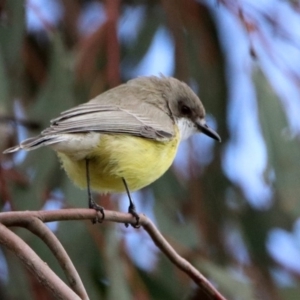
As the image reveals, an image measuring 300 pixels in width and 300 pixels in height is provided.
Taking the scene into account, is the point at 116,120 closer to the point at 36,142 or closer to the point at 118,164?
the point at 118,164

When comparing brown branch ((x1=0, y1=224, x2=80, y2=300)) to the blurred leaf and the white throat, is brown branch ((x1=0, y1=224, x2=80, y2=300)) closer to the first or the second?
the white throat

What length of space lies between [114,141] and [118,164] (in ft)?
0.20

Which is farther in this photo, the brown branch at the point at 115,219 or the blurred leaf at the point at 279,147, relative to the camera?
the blurred leaf at the point at 279,147

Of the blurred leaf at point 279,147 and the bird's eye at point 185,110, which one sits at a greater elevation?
the bird's eye at point 185,110

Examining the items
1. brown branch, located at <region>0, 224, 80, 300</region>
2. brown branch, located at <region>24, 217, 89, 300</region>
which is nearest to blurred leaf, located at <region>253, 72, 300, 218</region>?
brown branch, located at <region>24, 217, 89, 300</region>

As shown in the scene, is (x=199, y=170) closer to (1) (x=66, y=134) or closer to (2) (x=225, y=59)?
(2) (x=225, y=59)

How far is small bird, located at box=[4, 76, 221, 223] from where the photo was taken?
5.87ft

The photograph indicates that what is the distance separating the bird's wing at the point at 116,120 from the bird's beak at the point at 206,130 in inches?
4.1

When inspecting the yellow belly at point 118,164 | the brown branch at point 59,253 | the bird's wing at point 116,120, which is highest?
the bird's wing at point 116,120

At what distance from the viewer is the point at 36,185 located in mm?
2238

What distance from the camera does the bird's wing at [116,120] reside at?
1805 millimetres

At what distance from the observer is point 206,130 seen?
2354 mm

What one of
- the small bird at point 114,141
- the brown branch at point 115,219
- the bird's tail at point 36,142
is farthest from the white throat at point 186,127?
the brown branch at point 115,219

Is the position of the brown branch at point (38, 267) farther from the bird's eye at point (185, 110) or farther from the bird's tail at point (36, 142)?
the bird's eye at point (185, 110)
